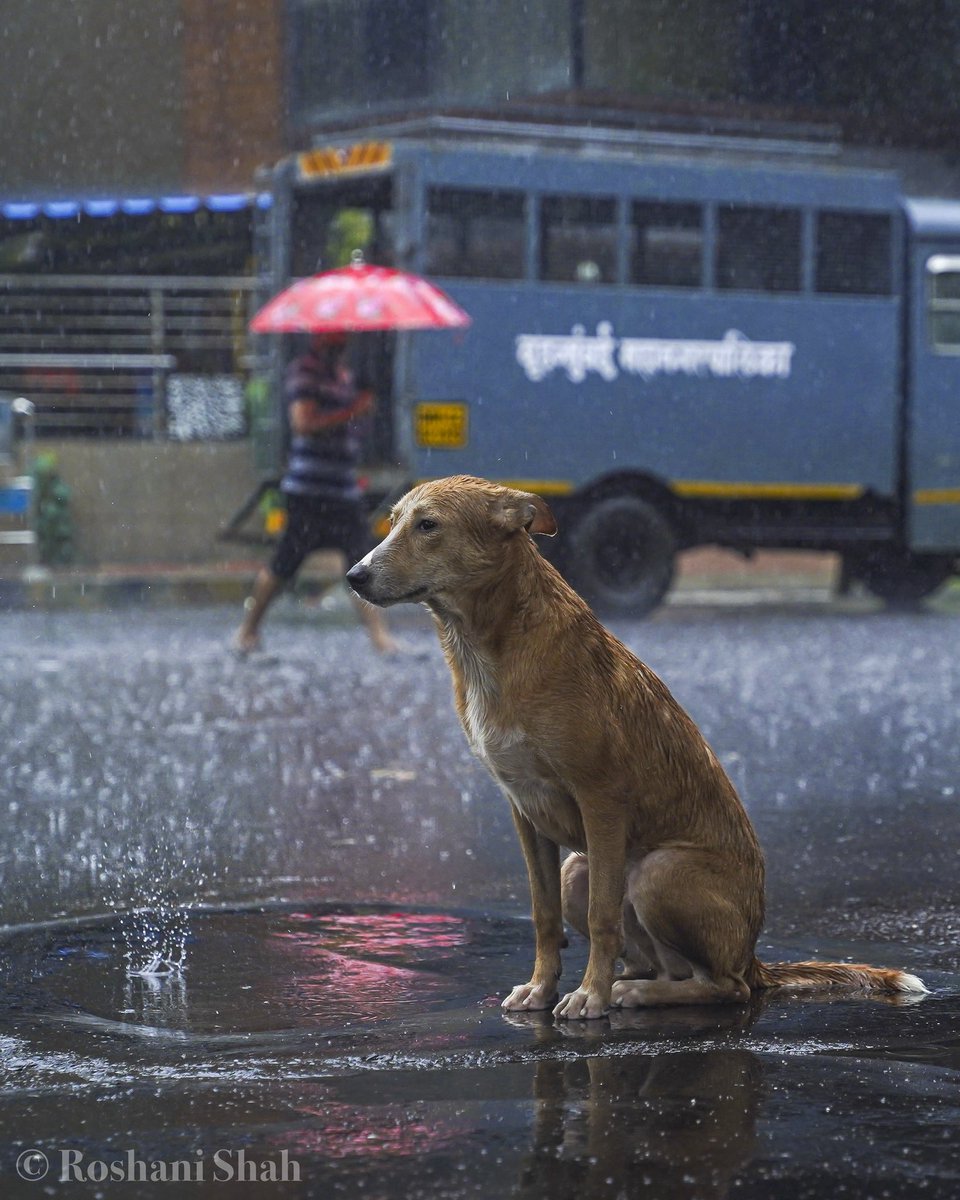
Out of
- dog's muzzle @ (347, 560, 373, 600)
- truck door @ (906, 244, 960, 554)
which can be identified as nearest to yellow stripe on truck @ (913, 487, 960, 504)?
truck door @ (906, 244, 960, 554)

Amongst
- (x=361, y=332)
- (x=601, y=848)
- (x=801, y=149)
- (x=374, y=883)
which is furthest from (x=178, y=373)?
(x=601, y=848)

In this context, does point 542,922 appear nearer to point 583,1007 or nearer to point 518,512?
point 583,1007

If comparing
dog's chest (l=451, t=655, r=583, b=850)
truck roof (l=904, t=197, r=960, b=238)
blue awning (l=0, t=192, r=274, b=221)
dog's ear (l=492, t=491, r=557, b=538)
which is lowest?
dog's chest (l=451, t=655, r=583, b=850)

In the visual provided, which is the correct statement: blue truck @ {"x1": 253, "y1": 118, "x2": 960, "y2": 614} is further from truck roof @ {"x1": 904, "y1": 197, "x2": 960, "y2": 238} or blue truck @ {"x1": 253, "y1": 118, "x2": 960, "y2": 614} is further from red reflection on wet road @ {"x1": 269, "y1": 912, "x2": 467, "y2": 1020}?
red reflection on wet road @ {"x1": 269, "y1": 912, "x2": 467, "y2": 1020}

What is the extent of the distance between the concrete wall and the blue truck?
9.38 ft

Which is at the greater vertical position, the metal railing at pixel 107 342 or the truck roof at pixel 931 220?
the truck roof at pixel 931 220

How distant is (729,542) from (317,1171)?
47.1 ft

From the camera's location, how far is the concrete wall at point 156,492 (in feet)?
65.7

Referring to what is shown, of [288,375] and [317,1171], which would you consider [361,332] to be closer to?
[288,375]

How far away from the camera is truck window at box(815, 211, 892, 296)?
1758cm

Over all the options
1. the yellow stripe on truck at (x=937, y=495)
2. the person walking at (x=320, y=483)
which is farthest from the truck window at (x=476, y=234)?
the yellow stripe on truck at (x=937, y=495)

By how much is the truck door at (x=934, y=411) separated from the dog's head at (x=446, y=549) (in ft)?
45.8

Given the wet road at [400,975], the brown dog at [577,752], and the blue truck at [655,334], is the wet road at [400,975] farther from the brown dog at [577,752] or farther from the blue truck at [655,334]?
the blue truck at [655,334]

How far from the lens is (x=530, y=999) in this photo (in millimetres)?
4512
